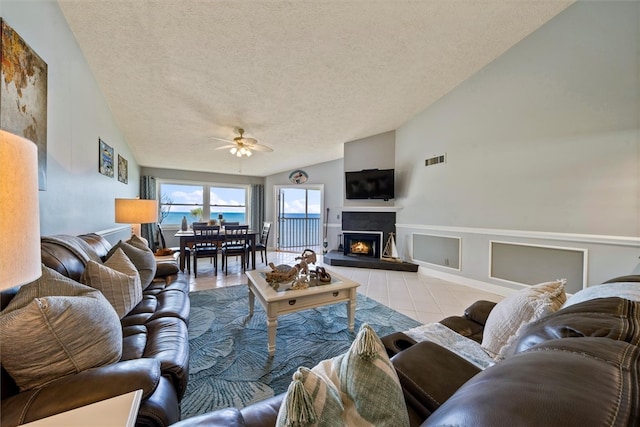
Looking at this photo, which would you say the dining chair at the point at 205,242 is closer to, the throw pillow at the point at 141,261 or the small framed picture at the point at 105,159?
the small framed picture at the point at 105,159

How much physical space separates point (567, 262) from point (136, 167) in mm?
7523

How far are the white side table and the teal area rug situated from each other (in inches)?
33.6

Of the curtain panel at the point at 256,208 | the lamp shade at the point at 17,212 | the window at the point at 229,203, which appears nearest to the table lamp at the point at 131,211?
the lamp shade at the point at 17,212

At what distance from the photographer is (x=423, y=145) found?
4.15 metres

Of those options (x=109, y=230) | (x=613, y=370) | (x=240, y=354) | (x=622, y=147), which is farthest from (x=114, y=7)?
(x=622, y=147)

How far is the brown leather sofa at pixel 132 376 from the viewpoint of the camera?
2.26 ft

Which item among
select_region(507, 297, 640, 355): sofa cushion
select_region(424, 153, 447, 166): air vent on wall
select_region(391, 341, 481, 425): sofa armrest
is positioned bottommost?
select_region(391, 341, 481, 425): sofa armrest

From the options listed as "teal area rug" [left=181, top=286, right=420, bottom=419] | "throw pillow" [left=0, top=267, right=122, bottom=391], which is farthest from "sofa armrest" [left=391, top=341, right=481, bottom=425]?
"throw pillow" [left=0, top=267, right=122, bottom=391]

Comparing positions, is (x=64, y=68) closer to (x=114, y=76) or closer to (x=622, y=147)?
(x=114, y=76)

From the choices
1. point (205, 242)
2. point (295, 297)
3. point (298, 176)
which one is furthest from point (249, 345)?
point (298, 176)

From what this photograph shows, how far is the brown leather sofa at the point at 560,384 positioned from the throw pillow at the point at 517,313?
303mm

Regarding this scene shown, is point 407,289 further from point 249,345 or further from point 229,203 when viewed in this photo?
point 229,203

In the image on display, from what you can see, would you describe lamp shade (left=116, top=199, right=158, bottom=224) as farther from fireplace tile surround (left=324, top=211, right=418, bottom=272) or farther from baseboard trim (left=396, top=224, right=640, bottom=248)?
baseboard trim (left=396, top=224, right=640, bottom=248)

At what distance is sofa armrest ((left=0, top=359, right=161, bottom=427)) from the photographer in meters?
0.67
